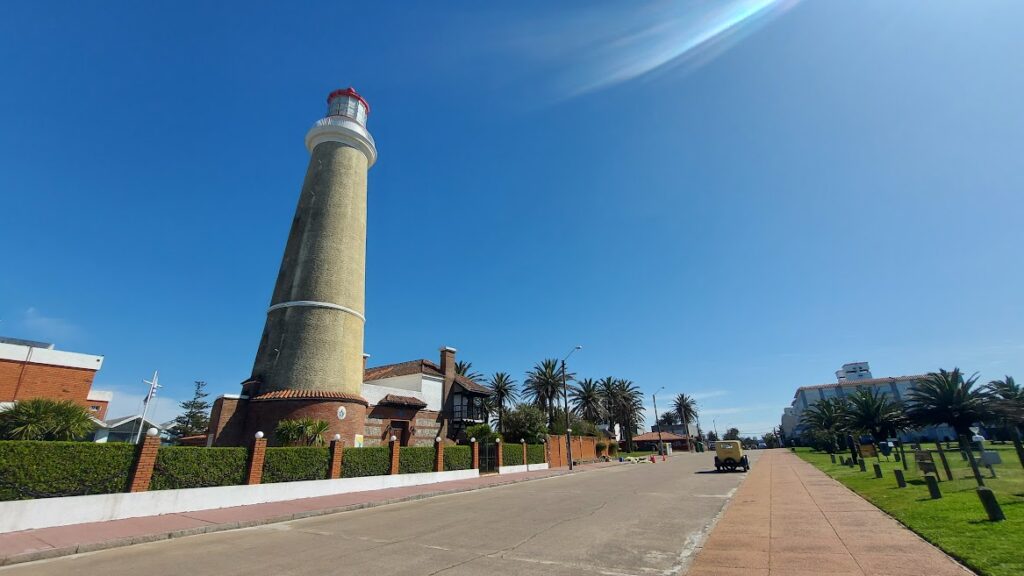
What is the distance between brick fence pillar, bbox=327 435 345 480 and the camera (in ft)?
58.7

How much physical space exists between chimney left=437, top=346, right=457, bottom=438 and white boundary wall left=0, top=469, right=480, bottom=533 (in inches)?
663

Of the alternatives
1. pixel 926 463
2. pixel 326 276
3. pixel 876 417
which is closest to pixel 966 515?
pixel 926 463

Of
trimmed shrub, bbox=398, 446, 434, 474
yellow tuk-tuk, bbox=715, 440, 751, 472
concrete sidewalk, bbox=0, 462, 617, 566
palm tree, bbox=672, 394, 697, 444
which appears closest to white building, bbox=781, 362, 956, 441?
palm tree, bbox=672, 394, 697, 444

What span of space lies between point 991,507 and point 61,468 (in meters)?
20.3

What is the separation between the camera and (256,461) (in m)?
15.1

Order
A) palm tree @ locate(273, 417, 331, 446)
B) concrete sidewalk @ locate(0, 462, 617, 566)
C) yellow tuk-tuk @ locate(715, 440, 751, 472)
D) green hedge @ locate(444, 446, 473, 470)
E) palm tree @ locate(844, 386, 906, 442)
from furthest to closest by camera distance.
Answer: palm tree @ locate(844, 386, 906, 442) → yellow tuk-tuk @ locate(715, 440, 751, 472) → green hedge @ locate(444, 446, 473, 470) → palm tree @ locate(273, 417, 331, 446) → concrete sidewalk @ locate(0, 462, 617, 566)

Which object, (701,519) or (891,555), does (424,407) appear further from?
(891,555)

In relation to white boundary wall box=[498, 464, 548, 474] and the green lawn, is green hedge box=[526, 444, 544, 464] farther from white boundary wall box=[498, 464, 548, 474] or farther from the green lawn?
the green lawn

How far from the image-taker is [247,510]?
13547mm

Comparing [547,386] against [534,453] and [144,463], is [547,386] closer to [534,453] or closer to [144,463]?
[534,453]

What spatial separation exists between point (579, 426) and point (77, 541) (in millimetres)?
45093

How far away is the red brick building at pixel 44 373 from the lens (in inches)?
818

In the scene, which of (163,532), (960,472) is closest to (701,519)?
(960,472)

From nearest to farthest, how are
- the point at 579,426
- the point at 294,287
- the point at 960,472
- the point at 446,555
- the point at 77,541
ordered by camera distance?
the point at 446,555, the point at 77,541, the point at 960,472, the point at 294,287, the point at 579,426
